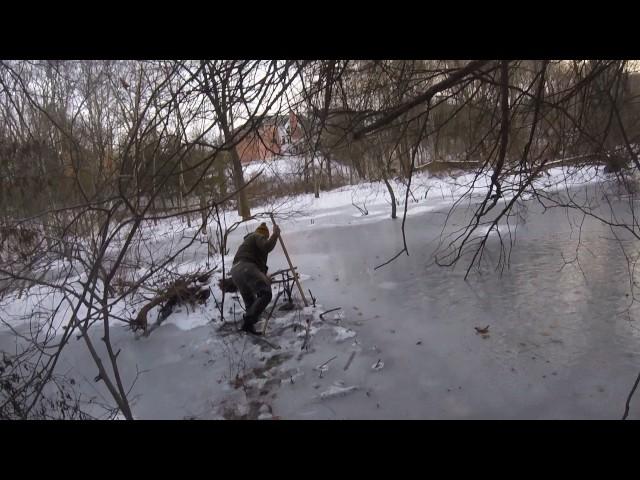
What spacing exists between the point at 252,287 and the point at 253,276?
0.62ft

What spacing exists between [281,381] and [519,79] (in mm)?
4387

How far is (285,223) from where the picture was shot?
1600cm

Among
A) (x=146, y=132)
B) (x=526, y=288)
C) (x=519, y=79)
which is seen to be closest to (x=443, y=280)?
(x=526, y=288)

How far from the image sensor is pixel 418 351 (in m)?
5.26

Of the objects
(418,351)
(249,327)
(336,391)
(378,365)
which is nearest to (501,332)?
(418,351)

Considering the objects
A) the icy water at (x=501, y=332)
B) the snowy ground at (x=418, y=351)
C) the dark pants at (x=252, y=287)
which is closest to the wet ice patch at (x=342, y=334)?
the snowy ground at (x=418, y=351)

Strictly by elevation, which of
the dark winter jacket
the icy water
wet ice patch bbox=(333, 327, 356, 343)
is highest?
the dark winter jacket

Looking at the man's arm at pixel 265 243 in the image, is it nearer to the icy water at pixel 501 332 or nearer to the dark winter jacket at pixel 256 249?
the dark winter jacket at pixel 256 249

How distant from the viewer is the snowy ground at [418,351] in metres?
4.16

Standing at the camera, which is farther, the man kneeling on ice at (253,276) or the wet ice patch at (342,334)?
the man kneeling on ice at (253,276)

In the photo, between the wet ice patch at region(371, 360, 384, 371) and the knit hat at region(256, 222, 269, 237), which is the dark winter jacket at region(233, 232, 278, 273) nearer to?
the knit hat at region(256, 222, 269, 237)

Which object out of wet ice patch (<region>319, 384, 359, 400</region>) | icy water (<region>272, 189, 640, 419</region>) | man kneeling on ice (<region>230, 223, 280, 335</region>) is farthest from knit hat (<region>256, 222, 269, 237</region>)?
wet ice patch (<region>319, 384, 359, 400</region>)

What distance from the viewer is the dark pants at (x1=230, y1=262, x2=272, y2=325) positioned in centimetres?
616

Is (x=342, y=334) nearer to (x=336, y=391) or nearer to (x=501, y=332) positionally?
(x=336, y=391)
